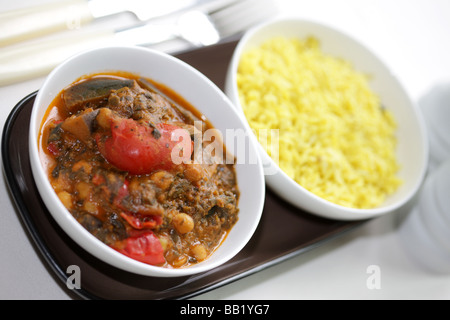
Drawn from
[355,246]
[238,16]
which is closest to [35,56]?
[238,16]

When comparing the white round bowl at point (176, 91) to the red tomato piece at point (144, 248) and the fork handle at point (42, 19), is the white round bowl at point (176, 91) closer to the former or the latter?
the red tomato piece at point (144, 248)

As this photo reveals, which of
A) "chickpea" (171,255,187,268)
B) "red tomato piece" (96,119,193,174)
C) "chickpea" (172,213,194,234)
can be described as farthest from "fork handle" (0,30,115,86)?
"chickpea" (171,255,187,268)

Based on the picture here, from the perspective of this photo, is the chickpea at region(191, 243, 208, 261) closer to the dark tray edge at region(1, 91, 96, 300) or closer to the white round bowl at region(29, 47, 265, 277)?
the white round bowl at region(29, 47, 265, 277)

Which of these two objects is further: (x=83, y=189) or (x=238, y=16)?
(x=238, y=16)

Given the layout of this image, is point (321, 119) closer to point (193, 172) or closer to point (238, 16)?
point (238, 16)

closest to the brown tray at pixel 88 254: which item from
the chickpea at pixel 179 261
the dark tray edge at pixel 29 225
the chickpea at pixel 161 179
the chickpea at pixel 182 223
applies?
the dark tray edge at pixel 29 225

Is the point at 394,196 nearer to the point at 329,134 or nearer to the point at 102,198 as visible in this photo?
the point at 329,134
